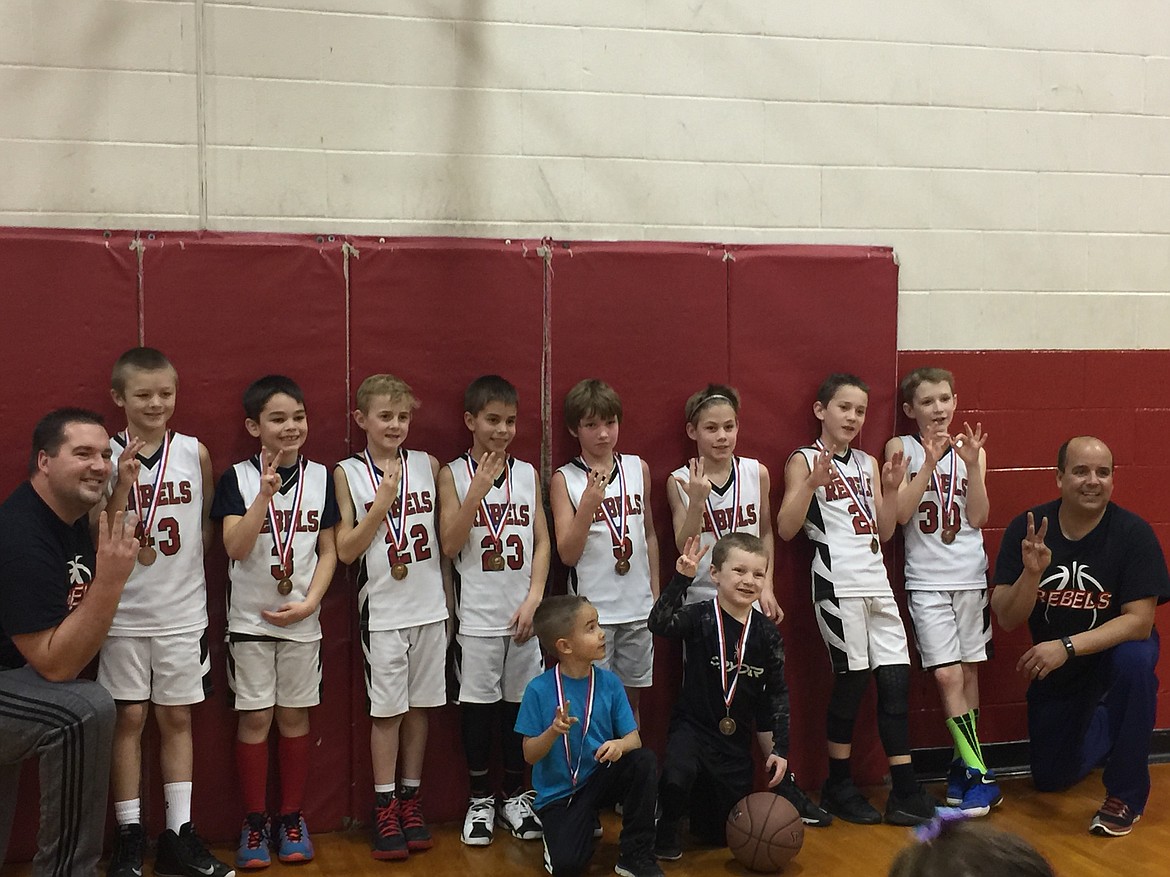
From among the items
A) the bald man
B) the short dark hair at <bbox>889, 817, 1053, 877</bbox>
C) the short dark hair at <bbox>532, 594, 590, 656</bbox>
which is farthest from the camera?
the bald man

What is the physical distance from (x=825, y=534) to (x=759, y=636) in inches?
27.8

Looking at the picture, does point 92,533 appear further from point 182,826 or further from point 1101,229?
point 1101,229

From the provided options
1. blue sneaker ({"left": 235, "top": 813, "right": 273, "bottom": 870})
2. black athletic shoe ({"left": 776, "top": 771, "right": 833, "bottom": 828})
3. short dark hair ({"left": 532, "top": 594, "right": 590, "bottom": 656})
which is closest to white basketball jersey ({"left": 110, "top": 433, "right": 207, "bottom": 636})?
blue sneaker ({"left": 235, "top": 813, "right": 273, "bottom": 870})

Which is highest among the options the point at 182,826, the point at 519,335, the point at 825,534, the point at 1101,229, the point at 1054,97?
the point at 1054,97

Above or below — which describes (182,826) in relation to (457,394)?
below

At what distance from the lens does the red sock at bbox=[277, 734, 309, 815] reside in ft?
15.1

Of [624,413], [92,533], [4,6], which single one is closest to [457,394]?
[624,413]

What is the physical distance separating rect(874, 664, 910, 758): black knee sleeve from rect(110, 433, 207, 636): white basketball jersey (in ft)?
9.29

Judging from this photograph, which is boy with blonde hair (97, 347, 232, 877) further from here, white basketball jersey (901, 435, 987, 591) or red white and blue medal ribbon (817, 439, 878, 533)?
white basketball jersey (901, 435, 987, 591)

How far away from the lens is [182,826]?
14.3 ft

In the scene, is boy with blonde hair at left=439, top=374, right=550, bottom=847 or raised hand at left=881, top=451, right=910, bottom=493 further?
raised hand at left=881, top=451, right=910, bottom=493

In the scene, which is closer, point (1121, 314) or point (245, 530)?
point (245, 530)

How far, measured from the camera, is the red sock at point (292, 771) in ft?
15.1

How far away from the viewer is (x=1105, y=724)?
5.01 meters
